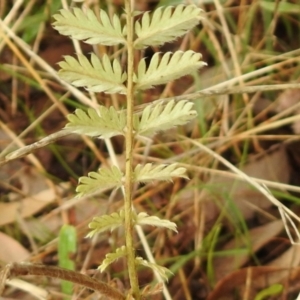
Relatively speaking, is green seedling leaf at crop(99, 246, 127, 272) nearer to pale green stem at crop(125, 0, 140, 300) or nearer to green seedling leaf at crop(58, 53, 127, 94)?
pale green stem at crop(125, 0, 140, 300)

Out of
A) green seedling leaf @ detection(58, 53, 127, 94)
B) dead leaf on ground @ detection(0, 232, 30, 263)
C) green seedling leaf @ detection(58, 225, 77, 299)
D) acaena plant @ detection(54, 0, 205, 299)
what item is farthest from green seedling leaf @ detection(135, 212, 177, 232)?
dead leaf on ground @ detection(0, 232, 30, 263)

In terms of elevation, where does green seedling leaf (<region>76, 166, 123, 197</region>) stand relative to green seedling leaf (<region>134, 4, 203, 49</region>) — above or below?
below

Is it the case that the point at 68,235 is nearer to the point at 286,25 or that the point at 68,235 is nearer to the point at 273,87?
the point at 273,87

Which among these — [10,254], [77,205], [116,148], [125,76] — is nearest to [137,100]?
[116,148]

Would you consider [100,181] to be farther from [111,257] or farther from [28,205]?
[28,205]

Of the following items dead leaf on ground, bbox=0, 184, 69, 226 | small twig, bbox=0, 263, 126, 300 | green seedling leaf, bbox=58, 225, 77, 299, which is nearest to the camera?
small twig, bbox=0, 263, 126, 300

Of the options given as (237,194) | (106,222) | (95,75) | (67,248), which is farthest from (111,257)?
(237,194)
